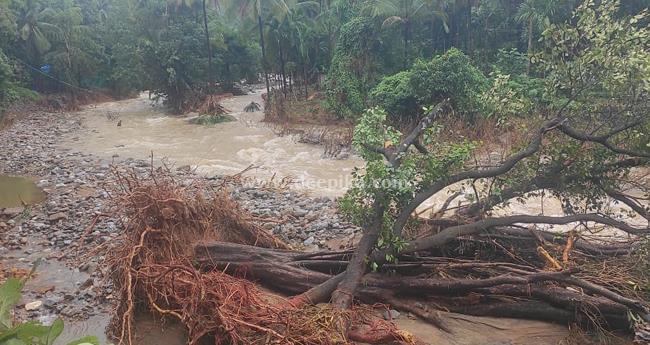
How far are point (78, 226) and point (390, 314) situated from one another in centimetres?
712

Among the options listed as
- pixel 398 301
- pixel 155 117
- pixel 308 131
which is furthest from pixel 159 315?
pixel 155 117

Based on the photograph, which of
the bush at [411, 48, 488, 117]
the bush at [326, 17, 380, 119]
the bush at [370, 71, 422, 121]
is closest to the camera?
the bush at [411, 48, 488, 117]

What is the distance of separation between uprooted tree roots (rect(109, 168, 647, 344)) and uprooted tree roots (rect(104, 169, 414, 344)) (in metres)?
0.01

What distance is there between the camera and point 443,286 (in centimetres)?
571

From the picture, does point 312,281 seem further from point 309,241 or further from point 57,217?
point 57,217

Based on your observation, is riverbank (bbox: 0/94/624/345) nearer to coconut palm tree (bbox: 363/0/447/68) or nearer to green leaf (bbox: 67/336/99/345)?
green leaf (bbox: 67/336/99/345)

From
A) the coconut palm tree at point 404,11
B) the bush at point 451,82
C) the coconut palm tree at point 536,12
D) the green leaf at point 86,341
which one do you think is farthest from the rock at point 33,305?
the coconut palm tree at point 536,12

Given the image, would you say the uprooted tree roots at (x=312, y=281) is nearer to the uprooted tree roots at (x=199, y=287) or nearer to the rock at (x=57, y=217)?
the uprooted tree roots at (x=199, y=287)

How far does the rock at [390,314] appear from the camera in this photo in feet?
18.7

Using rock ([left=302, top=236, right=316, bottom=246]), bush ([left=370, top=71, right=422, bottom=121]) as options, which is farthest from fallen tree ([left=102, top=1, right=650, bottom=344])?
bush ([left=370, top=71, right=422, bottom=121])

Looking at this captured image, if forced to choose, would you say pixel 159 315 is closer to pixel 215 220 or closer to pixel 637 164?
pixel 215 220

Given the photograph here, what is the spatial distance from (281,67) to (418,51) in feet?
24.7

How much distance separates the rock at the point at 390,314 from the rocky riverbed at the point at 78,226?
8.83 ft

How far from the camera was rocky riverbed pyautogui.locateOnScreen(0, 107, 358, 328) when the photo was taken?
24.3 ft
